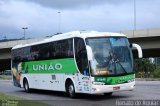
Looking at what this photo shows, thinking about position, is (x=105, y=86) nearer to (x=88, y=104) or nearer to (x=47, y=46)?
(x=88, y=104)

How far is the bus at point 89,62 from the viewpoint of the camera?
17.7 m

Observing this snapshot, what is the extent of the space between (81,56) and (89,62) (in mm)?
905

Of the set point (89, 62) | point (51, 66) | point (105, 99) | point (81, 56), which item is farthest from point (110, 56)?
point (51, 66)

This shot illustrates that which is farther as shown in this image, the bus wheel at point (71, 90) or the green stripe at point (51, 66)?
the green stripe at point (51, 66)

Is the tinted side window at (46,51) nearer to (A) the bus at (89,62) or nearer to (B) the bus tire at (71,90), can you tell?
(A) the bus at (89,62)

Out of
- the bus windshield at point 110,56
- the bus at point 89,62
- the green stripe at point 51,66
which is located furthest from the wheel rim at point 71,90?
the bus windshield at point 110,56

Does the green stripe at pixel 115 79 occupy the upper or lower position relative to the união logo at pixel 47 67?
lower

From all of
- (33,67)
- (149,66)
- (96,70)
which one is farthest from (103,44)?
(149,66)

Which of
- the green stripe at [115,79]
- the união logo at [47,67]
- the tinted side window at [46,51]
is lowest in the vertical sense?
the green stripe at [115,79]

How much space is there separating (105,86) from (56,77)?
15.0 feet

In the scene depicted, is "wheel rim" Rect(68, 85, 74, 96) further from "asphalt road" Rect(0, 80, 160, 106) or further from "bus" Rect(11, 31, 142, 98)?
"asphalt road" Rect(0, 80, 160, 106)

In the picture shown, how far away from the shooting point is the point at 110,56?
18000mm

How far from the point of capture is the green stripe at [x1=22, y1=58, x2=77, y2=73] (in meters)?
19.7

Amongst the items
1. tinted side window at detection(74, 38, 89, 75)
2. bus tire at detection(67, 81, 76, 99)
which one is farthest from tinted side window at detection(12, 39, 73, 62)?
bus tire at detection(67, 81, 76, 99)
